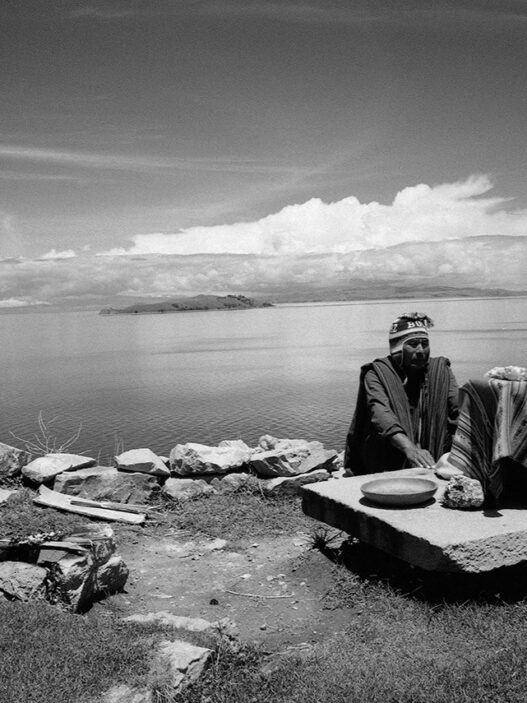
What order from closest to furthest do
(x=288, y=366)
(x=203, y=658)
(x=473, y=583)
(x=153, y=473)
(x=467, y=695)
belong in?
(x=467, y=695) < (x=203, y=658) < (x=473, y=583) < (x=153, y=473) < (x=288, y=366)

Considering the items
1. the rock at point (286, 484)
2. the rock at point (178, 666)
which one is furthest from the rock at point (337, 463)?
the rock at point (178, 666)

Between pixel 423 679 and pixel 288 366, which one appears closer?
pixel 423 679

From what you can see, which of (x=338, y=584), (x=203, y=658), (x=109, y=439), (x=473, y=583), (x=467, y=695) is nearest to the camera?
(x=467, y=695)

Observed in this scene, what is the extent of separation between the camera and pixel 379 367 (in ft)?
23.2

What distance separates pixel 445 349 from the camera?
134 ft

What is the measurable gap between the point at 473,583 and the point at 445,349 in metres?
36.7

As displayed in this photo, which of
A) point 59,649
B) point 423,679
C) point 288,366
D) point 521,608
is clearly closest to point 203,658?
point 59,649

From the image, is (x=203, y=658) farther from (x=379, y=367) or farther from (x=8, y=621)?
(x=379, y=367)

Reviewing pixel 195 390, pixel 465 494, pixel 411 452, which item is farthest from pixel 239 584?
pixel 195 390

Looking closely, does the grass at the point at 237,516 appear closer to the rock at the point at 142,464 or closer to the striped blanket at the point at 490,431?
the rock at the point at 142,464

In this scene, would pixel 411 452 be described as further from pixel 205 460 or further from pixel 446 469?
pixel 205 460

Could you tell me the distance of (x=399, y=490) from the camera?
5.86m

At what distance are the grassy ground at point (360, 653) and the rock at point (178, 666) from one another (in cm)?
7

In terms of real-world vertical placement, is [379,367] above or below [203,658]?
above
